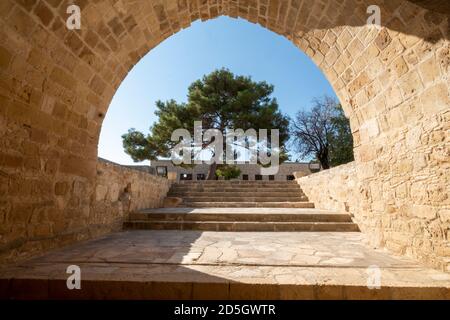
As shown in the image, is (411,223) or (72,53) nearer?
(411,223)

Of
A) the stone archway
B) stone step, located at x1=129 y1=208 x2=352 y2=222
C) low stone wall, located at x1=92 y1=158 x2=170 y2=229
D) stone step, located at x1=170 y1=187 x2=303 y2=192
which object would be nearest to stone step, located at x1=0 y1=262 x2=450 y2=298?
the stone archway

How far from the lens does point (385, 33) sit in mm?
2666

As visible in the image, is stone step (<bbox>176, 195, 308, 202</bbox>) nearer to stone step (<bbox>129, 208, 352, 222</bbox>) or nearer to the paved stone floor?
stone step (<bbox>129, 208, 352, 222</bbox>)

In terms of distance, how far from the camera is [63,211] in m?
3.37

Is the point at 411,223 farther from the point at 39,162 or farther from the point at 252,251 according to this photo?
the point at 39,162

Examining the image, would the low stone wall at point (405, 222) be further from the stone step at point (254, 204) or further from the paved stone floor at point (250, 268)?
the stone step at point (254, 204)

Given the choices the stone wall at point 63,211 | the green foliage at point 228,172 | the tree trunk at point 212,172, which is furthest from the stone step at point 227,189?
the green foliage at point 228,172

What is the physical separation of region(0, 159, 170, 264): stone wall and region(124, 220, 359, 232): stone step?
0.62 meters

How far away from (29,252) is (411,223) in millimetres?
4621

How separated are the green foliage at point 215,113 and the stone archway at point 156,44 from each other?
13.5 metres

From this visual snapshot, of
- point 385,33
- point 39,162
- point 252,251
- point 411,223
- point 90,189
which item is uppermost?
point 385,33

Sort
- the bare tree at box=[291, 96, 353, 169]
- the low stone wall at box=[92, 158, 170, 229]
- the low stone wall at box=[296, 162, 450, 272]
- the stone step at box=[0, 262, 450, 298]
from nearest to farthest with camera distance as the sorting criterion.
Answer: the stone step at box=[0, 262, 450, 298]
the low stone wall at box=[296, 162, 450, 272]
the low stone wall at box=[92, 158, 170, 229]
the bare tree at box=[291, 96, 353, 169]

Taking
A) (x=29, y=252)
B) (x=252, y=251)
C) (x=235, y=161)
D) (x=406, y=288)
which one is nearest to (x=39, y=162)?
(x=29, y=252)

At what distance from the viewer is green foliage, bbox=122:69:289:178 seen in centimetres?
1738
